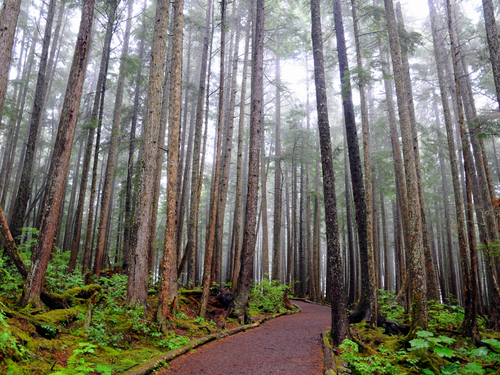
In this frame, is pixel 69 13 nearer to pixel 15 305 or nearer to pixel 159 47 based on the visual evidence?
pixel 159 47

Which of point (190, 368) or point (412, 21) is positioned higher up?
point (412, 21)

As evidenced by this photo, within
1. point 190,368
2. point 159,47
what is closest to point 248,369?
point 190,368

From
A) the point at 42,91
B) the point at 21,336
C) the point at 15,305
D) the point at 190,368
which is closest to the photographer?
the point at 21,336

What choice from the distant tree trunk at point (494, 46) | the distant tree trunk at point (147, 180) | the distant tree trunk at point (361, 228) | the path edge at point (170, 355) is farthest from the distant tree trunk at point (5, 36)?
the distant tree trunk at point (494, 46)

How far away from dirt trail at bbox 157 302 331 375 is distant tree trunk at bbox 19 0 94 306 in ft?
11.5

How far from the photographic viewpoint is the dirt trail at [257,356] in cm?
517

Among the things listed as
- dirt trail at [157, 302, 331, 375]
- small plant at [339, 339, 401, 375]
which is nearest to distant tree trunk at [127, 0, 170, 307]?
dirt trail at [157, 302, 331, 375]

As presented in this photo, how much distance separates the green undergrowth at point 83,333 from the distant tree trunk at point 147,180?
0.58 meters

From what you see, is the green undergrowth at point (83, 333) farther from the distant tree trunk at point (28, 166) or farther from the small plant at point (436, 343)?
the small plant at point (436, 343)

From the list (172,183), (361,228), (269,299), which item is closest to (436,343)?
(361,228)

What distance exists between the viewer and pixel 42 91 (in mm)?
11719

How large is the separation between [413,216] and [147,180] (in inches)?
277

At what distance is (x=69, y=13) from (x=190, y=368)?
95.9 ft

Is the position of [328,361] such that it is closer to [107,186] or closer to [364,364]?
[364,364]
